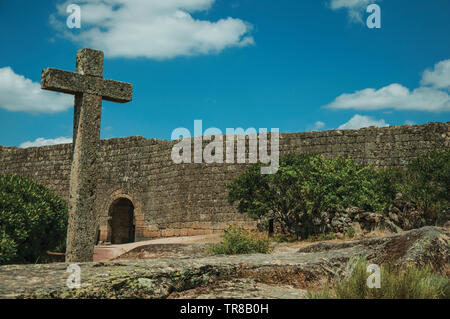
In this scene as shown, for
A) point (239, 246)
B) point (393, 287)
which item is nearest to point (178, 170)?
point (239, 246)

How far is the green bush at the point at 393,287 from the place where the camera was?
360cm

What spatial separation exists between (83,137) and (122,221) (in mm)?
15479

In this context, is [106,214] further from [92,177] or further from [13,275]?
[13,275]

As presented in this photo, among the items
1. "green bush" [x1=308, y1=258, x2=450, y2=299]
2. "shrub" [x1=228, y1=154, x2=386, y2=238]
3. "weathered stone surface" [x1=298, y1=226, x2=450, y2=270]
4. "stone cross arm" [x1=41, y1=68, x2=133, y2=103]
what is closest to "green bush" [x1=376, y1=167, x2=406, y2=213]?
"shrub" [x1=228, y1=154, x2=386, y2=238]

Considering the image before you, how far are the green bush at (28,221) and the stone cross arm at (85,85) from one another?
240 centimetres

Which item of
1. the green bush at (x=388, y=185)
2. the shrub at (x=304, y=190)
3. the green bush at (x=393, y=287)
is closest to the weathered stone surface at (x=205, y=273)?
the green bush at (x=393, y=287)

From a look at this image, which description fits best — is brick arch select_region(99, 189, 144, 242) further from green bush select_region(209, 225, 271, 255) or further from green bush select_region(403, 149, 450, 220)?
green bush select_region(209, 225, 271, 255)

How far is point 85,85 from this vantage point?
24.4 ft

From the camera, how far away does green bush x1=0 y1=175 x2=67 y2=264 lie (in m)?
7.98

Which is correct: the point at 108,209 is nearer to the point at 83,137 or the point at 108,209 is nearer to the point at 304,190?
the point at 304,190

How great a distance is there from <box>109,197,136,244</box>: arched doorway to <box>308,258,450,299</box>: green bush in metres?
18.4

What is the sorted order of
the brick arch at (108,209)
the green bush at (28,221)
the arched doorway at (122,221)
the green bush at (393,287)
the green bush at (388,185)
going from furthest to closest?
the arched doorway at (122,221) < the brick arch at (108,209) < the green bush at (388,185) < the green bush at (28,221) < the green bush at (393,287)

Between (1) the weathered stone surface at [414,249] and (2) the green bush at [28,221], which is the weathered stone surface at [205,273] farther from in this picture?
(2) the green bush at [28,221]
